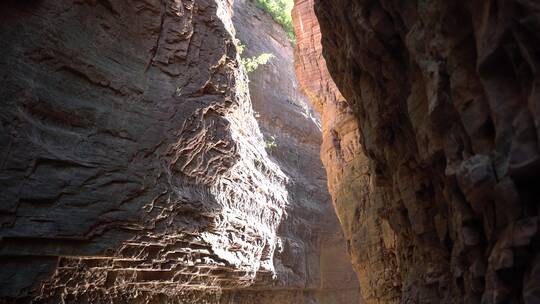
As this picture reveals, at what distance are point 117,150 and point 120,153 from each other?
75 millimetres

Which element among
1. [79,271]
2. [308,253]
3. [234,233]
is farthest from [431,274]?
[308,253]

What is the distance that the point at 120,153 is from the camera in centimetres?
755

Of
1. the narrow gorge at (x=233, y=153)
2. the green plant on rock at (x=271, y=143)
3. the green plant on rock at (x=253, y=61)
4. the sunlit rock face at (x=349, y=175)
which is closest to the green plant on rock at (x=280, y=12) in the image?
the green plant on rock at (x=253, y=61)

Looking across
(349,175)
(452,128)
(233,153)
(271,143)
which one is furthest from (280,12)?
(452,128)

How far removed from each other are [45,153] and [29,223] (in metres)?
1.11

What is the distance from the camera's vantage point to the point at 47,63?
23.1 ft

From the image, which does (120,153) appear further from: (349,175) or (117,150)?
(349,175)

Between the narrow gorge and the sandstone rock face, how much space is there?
3cm

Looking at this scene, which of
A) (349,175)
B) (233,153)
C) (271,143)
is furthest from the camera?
(271,143)

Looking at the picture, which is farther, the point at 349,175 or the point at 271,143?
the point at 271,143

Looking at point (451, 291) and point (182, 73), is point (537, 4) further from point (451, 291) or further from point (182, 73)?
point (182, 73)

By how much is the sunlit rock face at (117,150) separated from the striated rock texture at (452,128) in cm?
342

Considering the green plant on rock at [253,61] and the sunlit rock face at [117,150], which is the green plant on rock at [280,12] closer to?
the green plant on rock at [253,61]

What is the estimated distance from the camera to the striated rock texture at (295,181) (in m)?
14.5
